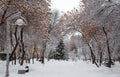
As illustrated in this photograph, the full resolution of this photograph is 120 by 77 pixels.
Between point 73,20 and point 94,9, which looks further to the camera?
point 73,20


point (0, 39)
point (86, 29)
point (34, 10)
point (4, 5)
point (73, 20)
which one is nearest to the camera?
point (4, 5)

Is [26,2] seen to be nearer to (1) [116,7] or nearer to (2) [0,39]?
(1) [116,7]

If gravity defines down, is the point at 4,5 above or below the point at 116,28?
above

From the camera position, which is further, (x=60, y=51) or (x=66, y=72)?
(x=60, y=51)

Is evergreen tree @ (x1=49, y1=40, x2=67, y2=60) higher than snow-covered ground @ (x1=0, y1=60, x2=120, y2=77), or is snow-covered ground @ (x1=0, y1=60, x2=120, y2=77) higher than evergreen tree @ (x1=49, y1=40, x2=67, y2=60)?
→ evergreen tree @ (x1=49, y1=40, x2=67, y2=60)

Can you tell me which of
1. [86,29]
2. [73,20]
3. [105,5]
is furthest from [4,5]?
[73,20]

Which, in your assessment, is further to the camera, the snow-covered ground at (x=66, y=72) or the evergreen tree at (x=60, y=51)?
the evergreen tree at (x=60, y=51)

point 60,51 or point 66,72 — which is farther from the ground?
point 60,51

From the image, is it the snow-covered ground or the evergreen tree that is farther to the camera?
the evergreen tree

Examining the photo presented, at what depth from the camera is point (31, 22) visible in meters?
29.0

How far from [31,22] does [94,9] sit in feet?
28.7

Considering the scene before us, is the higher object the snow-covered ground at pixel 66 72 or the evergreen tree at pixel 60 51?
the evergreen tree at pixel 60 51

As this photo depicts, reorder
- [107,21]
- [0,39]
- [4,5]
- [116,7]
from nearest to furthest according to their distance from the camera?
[116,7], [107,21], [4,5], [0,39]

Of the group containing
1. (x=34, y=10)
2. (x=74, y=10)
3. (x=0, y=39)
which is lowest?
(x=0, y=39)
